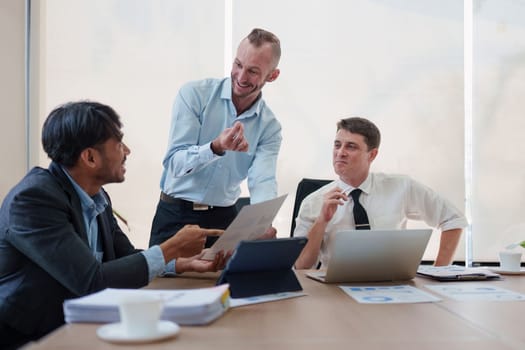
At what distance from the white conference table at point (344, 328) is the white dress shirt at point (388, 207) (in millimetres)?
1151

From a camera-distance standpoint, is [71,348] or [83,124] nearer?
[71,348]

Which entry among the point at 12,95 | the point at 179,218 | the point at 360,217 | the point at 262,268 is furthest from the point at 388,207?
the point at 12,95

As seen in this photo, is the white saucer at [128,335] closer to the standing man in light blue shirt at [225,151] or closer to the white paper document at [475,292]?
the white paper document at [475,292]

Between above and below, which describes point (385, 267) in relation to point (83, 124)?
below

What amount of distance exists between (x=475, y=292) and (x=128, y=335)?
1.06 meters

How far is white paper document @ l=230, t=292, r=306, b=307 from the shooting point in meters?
1.32

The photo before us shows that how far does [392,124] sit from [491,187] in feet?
2.83

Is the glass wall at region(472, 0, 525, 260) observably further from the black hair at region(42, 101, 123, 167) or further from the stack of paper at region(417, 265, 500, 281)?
the black hair at region(42, 101, 123, 167)

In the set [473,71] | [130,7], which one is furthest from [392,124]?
[130,7]

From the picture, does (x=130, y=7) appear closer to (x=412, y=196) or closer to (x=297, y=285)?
(x=412, y=196)

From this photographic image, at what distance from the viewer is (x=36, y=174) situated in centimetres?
158

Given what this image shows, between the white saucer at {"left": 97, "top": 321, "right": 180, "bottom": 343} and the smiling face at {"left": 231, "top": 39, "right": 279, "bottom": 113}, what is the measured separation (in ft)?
4.88

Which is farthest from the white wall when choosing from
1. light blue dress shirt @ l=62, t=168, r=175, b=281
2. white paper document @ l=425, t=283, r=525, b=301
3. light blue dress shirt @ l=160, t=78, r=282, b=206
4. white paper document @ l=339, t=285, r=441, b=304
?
white paper document @ l=425, t=283, r=525, b=301

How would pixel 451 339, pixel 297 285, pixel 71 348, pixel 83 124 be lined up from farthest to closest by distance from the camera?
pixel 83 124 → pixel 297 285 → pixel 451 339 → pixel 71 348
